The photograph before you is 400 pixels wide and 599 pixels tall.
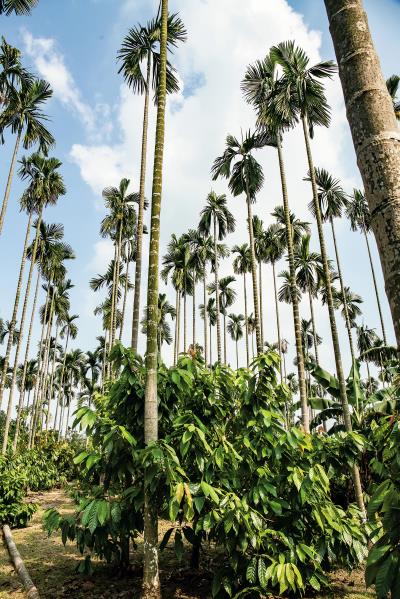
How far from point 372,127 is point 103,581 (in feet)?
29.7

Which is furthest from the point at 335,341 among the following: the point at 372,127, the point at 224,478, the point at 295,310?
the point at 372,127

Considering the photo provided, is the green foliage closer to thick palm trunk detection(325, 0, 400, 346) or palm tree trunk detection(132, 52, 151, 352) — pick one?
thick palm trunk detection(325, 0, 400, 346)

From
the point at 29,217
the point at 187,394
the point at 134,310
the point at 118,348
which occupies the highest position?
the point at 29,217

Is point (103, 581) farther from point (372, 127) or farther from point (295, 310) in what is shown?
point (295, 310)

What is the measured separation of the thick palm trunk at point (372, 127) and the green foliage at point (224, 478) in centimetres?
474

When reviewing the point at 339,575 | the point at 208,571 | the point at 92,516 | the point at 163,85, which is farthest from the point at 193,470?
the point at 163,85

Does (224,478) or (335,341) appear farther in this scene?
(335,341)

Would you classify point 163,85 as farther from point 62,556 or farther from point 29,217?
point 29,217

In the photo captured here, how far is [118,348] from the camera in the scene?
23.1ft

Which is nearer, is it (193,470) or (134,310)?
(193,470)

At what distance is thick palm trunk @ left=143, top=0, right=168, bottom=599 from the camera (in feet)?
19.4

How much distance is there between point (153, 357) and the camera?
6730 mm

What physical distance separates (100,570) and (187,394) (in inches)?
174

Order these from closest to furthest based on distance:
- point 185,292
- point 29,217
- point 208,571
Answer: point 208,571
point 29,217
point 185,292
